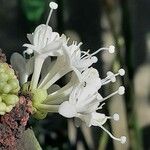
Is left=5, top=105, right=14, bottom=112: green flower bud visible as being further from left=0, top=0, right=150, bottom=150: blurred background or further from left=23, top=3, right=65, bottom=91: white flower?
left=0, top=0, right=150, bottom=150: blurred background

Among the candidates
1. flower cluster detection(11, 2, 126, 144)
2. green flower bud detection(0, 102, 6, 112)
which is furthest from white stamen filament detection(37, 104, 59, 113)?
green flower bud detection(0, 102, 6, 112)

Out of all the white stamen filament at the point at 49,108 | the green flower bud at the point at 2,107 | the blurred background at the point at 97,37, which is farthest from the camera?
the blurred background at the point at 97,37

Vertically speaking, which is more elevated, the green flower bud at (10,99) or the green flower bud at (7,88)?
the green flower bud at (7,88)

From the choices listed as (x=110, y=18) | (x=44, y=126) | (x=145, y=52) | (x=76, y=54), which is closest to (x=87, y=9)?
(x=145, y=52)

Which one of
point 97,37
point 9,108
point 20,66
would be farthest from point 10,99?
point 97,37

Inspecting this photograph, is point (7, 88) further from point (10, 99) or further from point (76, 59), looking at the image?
point (76, 59)

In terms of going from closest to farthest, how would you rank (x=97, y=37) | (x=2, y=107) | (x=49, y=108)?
(x=2, y=107), (x=49, y=108), (x=97, y=37)

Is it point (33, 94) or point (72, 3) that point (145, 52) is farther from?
point (33, 94)

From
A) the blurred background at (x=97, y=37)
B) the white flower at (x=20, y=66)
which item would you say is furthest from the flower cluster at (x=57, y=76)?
the blurred background at (x=97, y=37)

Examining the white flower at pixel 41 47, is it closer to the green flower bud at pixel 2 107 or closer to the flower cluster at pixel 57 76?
→ the flower cluster at pixel 57 76

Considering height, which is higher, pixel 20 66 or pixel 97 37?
pixel 97 37
